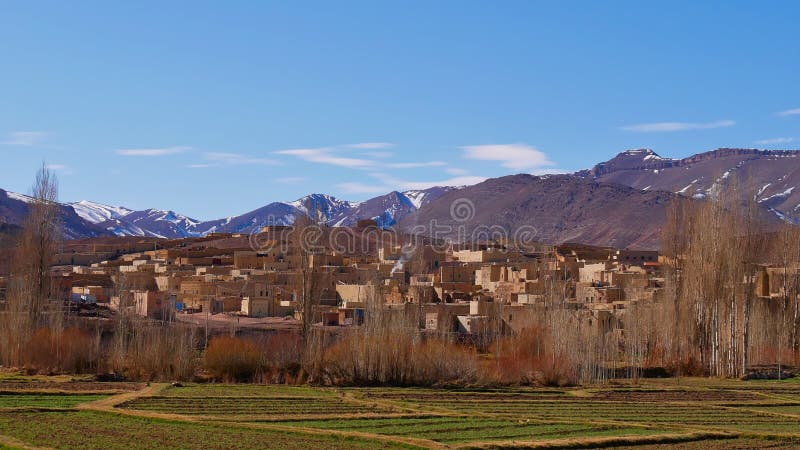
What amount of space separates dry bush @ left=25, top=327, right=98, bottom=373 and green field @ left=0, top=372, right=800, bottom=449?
413 cm

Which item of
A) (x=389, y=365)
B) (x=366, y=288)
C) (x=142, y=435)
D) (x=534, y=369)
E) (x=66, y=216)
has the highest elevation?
(x=66, y=216)

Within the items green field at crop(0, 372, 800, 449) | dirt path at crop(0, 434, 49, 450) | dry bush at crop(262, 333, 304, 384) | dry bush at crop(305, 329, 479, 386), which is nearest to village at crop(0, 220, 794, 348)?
dry bush at crop(262, 333, 304, 384)

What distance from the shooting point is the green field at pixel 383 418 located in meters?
20.1

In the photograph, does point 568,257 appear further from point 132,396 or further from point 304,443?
point 304,443

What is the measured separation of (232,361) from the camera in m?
35.2

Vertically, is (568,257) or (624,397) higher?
(568,257)

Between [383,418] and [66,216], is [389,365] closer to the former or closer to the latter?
[383,418]

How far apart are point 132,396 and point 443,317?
20527 mm

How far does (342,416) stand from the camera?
2412 centimetres

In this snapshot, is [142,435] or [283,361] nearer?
[142,435]

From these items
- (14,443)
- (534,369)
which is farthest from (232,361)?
(14,443)

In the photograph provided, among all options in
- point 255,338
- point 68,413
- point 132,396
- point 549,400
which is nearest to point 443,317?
point 255,338

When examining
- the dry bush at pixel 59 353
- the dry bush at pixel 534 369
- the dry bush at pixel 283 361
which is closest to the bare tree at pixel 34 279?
the dry bush at pixel 59 353

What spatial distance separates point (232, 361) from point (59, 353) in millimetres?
6268
